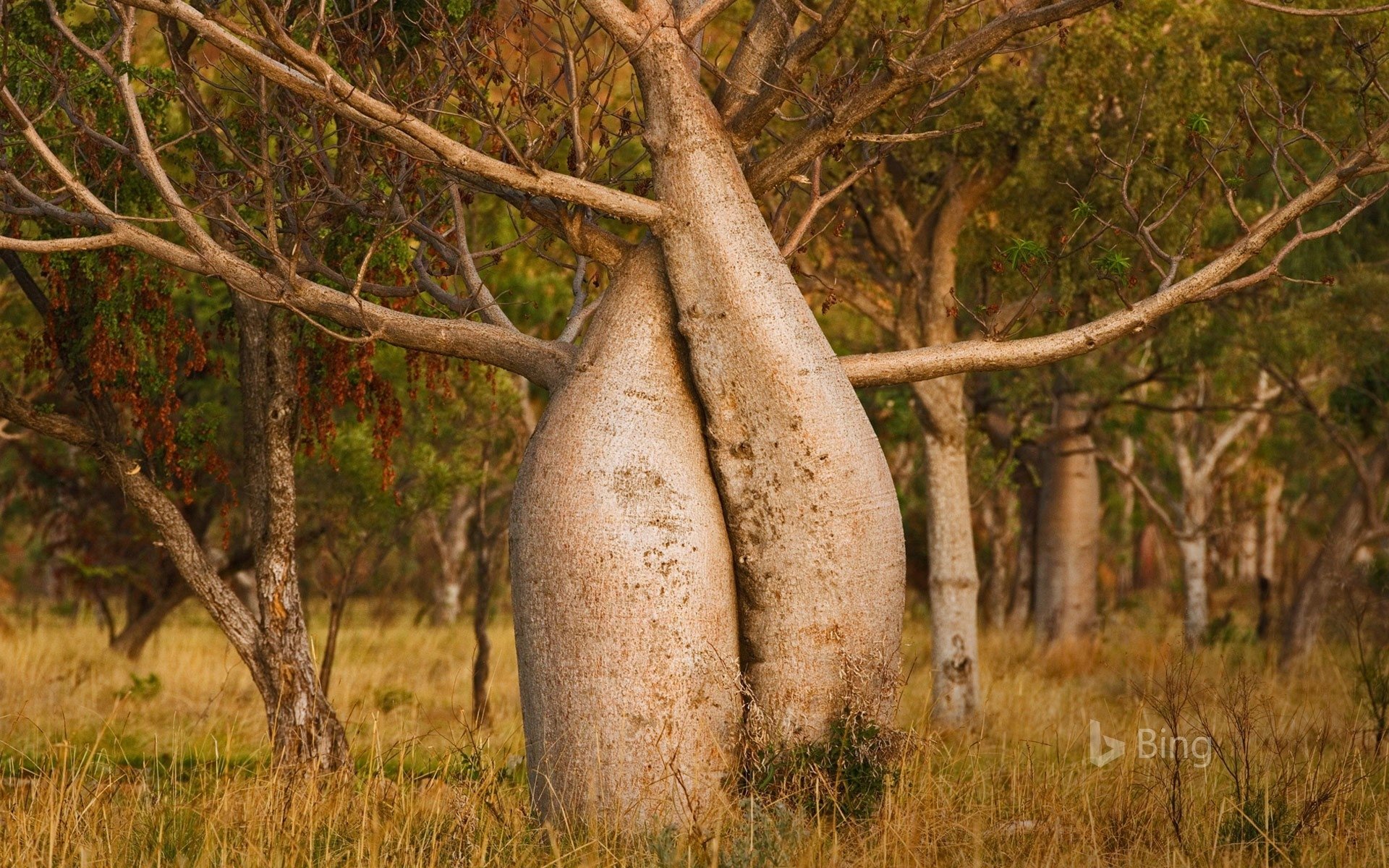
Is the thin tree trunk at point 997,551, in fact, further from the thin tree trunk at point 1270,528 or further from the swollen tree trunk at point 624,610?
the swollen tree trunk at point 624,610

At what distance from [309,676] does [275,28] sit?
3.72m

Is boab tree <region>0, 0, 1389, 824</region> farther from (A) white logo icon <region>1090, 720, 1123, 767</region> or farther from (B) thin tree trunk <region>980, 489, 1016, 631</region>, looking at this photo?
(B) thin tree trunk <region>980, 489, 1016, 631</region>

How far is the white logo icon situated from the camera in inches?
272

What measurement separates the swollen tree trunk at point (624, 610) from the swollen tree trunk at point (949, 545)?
496 cm

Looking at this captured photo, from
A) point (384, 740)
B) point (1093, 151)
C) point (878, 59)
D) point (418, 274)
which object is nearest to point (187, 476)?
point (418, 274)

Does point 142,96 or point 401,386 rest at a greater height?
point 142,96

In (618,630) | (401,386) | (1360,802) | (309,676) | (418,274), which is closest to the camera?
(618,630)

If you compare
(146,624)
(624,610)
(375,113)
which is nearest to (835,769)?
(624,610)

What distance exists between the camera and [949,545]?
33.1 ft

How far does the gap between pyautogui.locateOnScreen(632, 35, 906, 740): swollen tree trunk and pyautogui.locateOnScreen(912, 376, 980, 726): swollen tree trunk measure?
4694 millimetres

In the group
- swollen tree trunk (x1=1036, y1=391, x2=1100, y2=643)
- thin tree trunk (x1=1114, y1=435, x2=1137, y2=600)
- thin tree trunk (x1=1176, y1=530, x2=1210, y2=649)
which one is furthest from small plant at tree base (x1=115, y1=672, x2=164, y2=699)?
thin tree trunk (x1=1114, y1=435, x2=1137, y2=600)

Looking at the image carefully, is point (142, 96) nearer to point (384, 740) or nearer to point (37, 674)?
point (384, 740)

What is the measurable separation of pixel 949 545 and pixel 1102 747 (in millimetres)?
2586

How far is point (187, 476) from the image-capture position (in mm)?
7383
